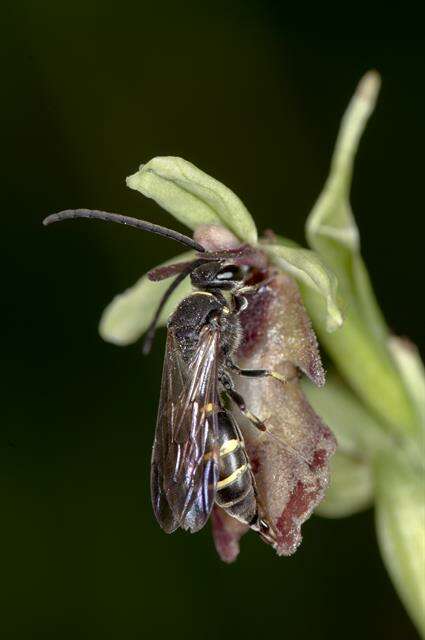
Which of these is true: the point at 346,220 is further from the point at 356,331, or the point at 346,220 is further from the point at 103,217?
the point at 103,217

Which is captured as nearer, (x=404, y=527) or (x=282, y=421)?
(x=282, y=421)

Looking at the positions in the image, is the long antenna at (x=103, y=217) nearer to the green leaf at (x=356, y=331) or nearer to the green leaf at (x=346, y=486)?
Result: the green leaf at (x=356, y=331)

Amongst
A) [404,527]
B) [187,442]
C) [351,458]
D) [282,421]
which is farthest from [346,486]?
[187,442]

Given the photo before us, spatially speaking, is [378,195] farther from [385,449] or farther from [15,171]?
[385,449]

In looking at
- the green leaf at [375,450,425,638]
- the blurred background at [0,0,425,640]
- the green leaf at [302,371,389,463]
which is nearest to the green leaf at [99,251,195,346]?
the green leaf at [302,371,389,463]

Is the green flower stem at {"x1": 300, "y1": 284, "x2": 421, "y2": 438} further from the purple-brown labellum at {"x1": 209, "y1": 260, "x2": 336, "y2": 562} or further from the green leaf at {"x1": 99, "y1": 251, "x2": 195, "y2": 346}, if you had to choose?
the green leaf at {"x1": 99, "y1": 251, "x2": 195, "y2": 346}

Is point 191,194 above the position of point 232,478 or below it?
above

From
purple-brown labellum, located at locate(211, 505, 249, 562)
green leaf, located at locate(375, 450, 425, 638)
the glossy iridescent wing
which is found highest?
the glossy iridescent wing
